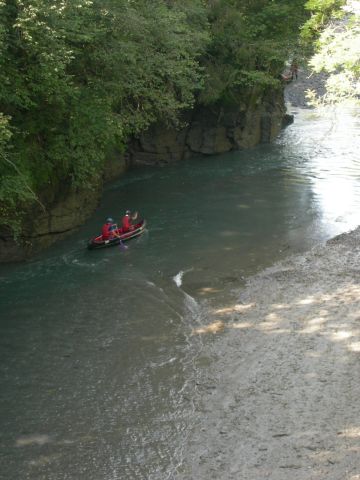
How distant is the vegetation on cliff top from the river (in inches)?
117

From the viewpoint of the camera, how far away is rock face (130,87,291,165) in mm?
34406

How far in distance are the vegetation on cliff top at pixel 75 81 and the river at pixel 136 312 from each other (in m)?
2.98

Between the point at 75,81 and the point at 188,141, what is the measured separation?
55.3 ft

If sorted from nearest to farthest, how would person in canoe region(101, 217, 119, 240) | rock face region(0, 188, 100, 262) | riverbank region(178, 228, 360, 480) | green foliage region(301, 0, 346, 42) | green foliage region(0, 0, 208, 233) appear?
riverbank region(178, 228, 360, 480), green foliage region(301, 0, 346, 42), green foliage region(0, 0, 208, 233), rock face region(0, 188, 100, 262), person in canoe region(101, 217, 119, 240)

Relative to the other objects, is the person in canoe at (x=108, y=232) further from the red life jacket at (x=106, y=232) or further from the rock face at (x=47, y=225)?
the rock face at (x=47, y=225)

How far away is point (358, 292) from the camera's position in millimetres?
15305

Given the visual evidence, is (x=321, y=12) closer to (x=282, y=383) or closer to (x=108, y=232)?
(x=108, y=232)

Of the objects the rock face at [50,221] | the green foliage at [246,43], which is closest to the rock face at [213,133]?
the green foliage at [246,43]

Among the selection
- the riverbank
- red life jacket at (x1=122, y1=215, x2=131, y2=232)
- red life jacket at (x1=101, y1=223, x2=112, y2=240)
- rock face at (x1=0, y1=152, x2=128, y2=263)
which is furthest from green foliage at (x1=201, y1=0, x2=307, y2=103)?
the riverbank

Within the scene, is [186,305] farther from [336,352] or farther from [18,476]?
[18,476]

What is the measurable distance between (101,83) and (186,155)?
16375 millimetres

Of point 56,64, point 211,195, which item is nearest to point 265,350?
point 56,64

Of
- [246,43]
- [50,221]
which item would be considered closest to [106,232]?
[50,221]

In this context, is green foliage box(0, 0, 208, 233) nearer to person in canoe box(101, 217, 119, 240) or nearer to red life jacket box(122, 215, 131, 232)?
person in canoe box(101, 217, 119, 240)
